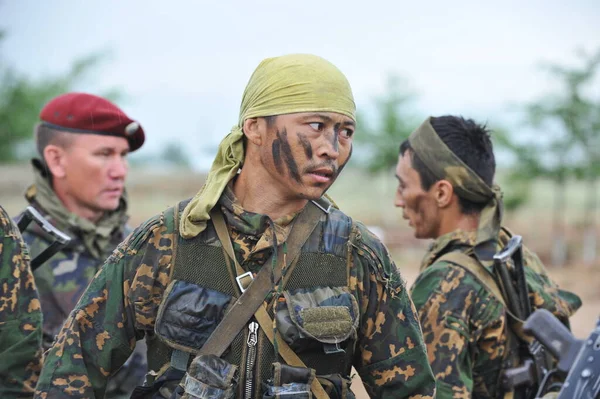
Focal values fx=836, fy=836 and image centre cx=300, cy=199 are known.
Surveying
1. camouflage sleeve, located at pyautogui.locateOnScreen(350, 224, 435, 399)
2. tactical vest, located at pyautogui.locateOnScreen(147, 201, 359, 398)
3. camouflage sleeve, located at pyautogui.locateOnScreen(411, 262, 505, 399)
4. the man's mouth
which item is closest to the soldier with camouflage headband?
camouflage sleeve, located at pyautogui.locateOnScreen(411, 262, 505, 399)

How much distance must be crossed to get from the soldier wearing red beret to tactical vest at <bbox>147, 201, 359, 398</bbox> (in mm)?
2424

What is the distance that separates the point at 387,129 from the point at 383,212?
3.68 m

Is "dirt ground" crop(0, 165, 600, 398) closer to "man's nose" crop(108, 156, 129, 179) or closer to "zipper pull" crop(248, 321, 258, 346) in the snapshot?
"man's nose" crop(108, 156, 129, 179)

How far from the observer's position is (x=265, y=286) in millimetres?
3225

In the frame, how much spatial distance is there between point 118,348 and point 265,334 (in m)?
0.58

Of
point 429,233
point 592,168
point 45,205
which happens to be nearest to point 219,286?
point 429,233

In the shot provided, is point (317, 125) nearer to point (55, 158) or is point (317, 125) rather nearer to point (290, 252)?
point (290, 252)

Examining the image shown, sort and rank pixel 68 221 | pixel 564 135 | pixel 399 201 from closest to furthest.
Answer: pixel 399 201, pixel 68 221, pixel 564 135

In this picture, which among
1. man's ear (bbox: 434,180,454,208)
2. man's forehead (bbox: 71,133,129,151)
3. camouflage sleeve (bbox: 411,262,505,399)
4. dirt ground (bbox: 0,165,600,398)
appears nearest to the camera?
→ camouflage sleeve (bbox: 411,262,505,399)

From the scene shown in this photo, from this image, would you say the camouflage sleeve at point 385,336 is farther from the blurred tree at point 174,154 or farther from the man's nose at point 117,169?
the blurred tree at point 174,154

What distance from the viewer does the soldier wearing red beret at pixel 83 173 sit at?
18.6ft

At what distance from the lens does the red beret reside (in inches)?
227

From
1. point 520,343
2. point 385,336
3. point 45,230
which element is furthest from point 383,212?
point 385,336

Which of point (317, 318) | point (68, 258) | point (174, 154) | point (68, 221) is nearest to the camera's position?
Answer: point (317, 318)
